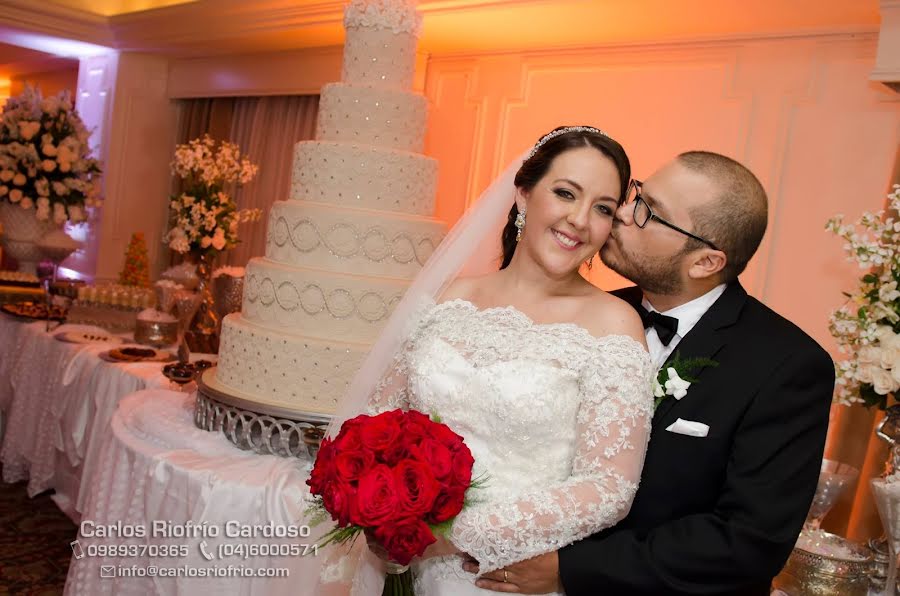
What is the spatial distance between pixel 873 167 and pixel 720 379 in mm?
2824

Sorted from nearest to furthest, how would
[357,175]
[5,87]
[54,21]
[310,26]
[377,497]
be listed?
1. [377,497]
2. [357,175]
3. [310,26]
4. [54,21]
5. [5,87]

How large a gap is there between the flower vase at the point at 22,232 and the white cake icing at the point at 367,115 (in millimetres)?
4217

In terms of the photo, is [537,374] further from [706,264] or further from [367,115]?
[367,115]

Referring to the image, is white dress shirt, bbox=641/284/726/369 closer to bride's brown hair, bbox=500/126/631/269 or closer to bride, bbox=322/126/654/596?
bride, bbox=322/126/654/596

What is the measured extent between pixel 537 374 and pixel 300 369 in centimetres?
145

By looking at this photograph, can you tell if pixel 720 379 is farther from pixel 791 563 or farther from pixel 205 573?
pixel 205 573

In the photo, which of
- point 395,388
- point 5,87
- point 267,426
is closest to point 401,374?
point 395,388

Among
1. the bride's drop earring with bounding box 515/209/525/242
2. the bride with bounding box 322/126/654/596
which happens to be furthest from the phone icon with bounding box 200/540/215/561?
the bride's drop earring with bounding box 515/209/525/242

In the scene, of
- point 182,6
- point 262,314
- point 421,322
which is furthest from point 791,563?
point 182,6

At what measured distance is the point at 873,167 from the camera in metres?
4.34

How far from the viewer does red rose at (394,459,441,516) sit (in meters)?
1.76

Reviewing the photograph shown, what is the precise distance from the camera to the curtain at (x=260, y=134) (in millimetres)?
8234

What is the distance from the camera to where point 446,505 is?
1.84 m

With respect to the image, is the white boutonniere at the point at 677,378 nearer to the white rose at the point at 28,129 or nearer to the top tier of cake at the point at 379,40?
the top tier of cake at the point at 379,40
